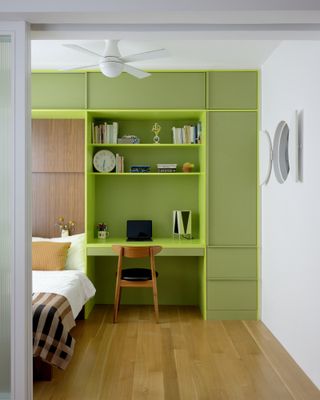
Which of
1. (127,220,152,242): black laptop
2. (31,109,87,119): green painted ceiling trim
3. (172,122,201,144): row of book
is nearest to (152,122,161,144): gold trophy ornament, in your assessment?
(172,122,201,144): row of book

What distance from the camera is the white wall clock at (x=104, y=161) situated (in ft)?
17.7

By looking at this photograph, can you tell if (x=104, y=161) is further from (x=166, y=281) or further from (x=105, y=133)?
(x=166, y=281)

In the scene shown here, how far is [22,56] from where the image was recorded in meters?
2.34

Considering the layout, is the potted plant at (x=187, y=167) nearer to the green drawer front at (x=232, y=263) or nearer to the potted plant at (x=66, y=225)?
the green drawer front at (x=232, y=263)

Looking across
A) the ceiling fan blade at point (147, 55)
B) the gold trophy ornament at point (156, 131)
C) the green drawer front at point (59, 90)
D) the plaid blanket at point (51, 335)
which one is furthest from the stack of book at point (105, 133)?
the plaid blanket at point (51, 335)

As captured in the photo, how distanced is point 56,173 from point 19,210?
3319mm

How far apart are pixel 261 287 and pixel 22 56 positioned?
357 cm

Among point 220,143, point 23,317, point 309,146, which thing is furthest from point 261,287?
point 23,317

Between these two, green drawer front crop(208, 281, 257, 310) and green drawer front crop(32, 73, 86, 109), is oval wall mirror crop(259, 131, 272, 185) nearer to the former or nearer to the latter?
green drawer front crop(208, 281, 257, 310)

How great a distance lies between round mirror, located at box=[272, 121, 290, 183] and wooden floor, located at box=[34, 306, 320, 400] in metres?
1.49

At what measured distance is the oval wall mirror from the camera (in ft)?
14.6

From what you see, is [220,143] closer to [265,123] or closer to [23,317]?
[265,123]

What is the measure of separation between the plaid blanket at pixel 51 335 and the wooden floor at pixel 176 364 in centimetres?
18

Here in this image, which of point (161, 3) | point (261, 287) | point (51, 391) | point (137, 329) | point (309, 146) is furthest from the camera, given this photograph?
point (261, 287)
